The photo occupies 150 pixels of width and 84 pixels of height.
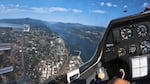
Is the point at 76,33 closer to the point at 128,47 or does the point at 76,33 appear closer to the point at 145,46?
the point at 128,47

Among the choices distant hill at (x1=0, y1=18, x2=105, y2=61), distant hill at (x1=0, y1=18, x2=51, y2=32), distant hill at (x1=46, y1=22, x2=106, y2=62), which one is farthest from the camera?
distant hill at (x1=46, y1=22, x2=106, y2=62)

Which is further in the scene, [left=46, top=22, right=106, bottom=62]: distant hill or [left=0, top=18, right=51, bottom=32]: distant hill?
[left=46, top=22, right=106, bottom=62]: distant hill

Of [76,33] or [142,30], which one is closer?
[76,33]

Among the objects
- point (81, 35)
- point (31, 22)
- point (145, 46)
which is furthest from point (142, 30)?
point (31, 22)

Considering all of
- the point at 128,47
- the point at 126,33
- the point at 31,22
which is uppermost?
the point at 31,22

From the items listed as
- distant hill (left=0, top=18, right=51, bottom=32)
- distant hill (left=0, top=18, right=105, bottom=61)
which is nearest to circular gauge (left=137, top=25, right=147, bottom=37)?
distant hill (left=0, top=18, right=105, bottom=61)

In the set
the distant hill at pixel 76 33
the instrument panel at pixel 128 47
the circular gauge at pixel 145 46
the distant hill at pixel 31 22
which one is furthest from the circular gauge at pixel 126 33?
the distant hill at pixel 31 22

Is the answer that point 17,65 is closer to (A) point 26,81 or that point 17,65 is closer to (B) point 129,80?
(A) point 26,81

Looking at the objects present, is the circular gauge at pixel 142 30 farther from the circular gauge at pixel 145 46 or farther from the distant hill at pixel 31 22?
the distant hill at pixel 31 22

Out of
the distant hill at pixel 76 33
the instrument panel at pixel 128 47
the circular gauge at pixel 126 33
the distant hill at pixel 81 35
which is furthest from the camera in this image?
the circular gauge at pixel 126 33

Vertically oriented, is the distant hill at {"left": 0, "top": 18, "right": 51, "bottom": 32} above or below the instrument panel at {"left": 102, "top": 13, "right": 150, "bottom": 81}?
above

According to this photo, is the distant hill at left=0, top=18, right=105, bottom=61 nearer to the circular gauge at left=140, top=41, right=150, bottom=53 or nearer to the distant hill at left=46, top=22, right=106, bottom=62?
the distant hill at left=46, top=22, right=106, bottom=62
